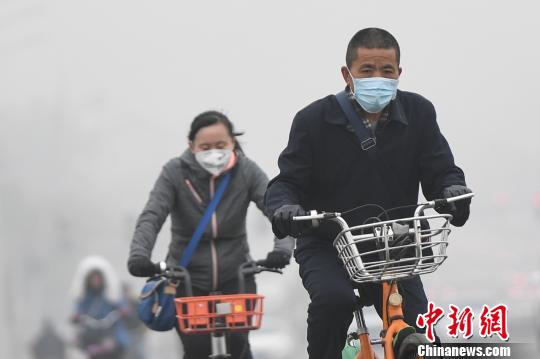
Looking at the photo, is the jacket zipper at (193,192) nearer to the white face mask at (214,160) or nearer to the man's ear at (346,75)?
the white face mask at (214,160)

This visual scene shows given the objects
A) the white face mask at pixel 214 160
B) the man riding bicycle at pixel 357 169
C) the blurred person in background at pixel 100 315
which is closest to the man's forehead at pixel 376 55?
the man riding bicycle at pixel 357 169

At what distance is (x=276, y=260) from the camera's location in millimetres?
8469

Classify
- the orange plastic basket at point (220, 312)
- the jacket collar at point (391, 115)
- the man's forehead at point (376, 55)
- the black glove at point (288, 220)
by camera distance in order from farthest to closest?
1. the orange plastic basket at point (220, 312)
2. the jacket collar at point (391, 115)
3. the man's forehead at point (376, 55)
4. the black glove at point (288, 220)

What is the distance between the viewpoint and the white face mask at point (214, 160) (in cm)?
870

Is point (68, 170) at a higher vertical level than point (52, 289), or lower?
higher

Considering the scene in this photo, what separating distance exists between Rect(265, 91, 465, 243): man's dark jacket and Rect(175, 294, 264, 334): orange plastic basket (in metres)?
1.10

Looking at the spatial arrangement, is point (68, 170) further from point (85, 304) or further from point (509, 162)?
point (85, 304)

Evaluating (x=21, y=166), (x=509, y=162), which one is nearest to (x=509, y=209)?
(x=509, y=162)

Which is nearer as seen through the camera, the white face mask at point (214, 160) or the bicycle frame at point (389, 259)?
the bicycle frame at point (389, 259)

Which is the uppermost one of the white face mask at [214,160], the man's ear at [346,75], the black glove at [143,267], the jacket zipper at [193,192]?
the man's ear at [346,75]

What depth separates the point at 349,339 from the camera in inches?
279

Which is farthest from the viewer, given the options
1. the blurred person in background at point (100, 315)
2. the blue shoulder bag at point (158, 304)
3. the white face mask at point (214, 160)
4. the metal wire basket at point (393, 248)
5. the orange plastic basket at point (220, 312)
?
the blurred person in background at point (100, 315)

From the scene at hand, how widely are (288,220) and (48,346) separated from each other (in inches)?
665

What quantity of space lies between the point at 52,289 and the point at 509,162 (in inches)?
1239
